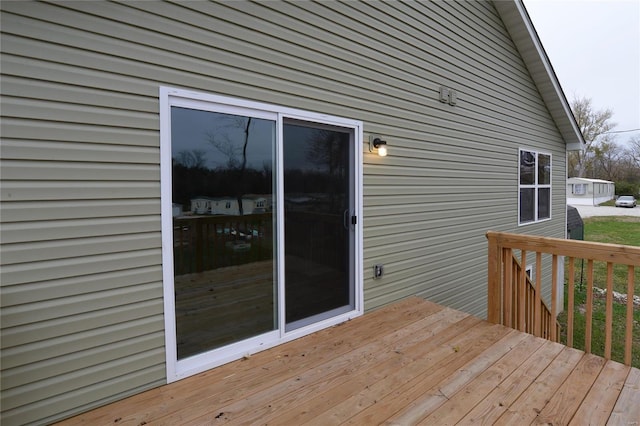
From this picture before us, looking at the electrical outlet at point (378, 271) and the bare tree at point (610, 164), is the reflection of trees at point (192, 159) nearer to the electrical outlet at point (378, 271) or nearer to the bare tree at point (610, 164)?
the electrical outlet at point (378, 271)

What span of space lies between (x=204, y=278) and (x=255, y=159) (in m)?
0.94

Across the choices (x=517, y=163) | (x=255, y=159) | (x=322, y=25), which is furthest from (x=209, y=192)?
(x=517, y=163)

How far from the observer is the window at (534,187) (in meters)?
6.07

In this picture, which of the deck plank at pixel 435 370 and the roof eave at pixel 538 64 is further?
the roof eave at pixel 538 64

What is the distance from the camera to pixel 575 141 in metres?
7.27

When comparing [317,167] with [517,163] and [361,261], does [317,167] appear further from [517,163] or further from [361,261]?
[517,163]

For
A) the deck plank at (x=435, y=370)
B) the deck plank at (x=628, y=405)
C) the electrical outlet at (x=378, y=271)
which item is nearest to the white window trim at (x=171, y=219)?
the electrical outlet at (x=378, y=271)

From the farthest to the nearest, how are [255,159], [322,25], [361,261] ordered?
[361,261]
[322,25]
[255,159]

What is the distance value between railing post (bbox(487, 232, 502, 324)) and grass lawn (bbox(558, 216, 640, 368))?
4.41 m

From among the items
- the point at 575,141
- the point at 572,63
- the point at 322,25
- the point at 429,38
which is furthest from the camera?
the point at 572,63

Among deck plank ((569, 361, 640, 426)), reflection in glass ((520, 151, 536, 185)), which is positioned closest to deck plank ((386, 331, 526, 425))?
deck plank ((569, 361, 640, 426))

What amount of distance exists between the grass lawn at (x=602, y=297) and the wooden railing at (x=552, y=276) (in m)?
4.20

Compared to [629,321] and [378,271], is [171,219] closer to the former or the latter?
[378,271]

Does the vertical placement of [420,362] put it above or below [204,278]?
below
